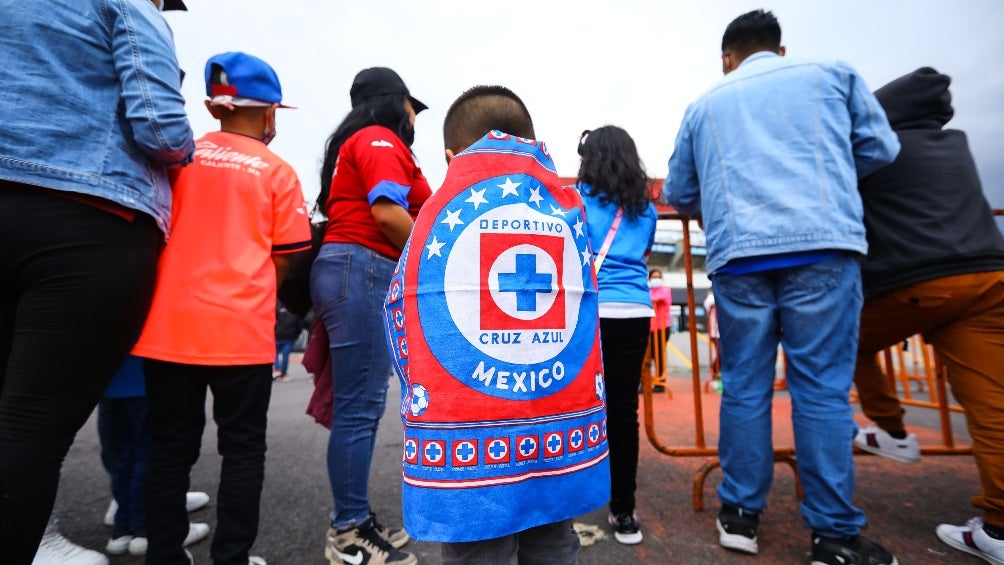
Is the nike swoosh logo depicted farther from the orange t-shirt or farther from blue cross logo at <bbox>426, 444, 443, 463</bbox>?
blue cross logo at <bbox>426, 444, 443, 463</bbox>

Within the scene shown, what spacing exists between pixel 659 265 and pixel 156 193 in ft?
102

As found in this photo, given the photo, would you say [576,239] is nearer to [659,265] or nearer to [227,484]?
[227,484]

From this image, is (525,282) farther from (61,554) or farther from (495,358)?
(61,554)

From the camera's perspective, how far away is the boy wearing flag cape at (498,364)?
3.62ft

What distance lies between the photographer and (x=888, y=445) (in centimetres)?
254

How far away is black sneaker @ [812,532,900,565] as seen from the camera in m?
1.75

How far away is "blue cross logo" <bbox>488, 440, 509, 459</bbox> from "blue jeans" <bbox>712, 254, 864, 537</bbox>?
1.37 m

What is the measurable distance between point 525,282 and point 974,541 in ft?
7.34

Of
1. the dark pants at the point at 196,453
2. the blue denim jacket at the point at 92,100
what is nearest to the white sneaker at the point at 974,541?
the dark pants at the point at 196,453

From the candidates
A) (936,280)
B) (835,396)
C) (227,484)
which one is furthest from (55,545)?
(936,280)

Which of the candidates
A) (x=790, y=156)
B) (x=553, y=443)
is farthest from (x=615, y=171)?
(x=553, y=443)

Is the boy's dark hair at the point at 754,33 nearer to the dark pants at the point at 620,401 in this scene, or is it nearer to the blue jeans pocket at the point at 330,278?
the dark pants at the point at 620,401

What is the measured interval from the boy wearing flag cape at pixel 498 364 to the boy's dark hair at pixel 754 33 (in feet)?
5.41

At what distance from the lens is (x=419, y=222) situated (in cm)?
124
